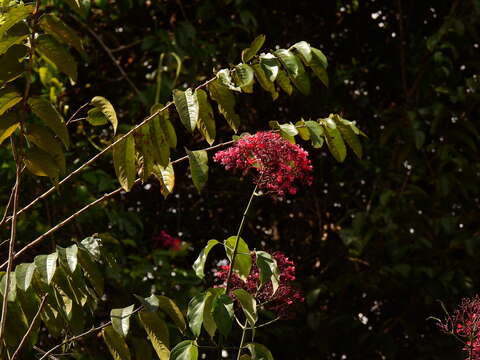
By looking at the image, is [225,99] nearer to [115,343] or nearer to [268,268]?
[268,268]

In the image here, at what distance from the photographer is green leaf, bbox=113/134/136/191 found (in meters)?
1.79

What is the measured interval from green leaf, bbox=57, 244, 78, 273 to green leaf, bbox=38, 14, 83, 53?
0.38m

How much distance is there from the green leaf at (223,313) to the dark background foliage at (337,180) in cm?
195

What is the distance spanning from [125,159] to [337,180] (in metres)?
2.69

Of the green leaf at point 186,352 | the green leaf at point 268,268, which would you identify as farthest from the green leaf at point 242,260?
the green leaf at point 186,352

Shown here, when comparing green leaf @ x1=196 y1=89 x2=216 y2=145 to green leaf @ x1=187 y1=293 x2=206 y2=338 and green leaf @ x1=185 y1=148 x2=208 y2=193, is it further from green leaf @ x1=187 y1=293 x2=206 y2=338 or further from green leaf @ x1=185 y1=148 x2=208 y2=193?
green leaf @ x1=187 y1=293 x2=206 y2=338

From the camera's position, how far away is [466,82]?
161 inches

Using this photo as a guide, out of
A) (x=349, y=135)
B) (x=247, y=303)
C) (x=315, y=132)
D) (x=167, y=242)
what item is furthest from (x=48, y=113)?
(x=167, y=242)

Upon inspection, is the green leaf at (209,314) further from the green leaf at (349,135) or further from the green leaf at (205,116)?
the green leaf at (349,135)

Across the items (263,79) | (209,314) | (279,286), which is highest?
(263,79)

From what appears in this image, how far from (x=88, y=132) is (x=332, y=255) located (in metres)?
1.32

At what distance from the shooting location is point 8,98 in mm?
1606

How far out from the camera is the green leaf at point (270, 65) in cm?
187

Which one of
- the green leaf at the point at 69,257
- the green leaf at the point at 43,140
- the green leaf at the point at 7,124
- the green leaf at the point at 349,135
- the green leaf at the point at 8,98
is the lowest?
the green leaf at the point at 349,135
